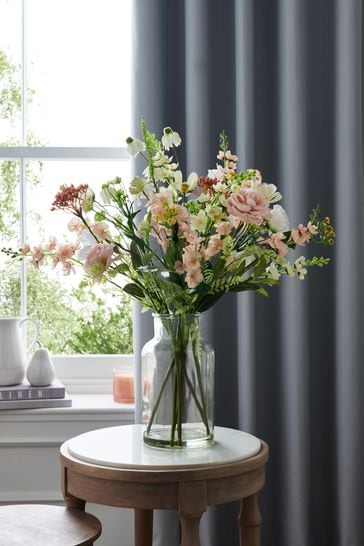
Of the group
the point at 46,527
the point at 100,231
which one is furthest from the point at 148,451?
the point at 100,231

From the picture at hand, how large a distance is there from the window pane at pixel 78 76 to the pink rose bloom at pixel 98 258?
119 centimetres

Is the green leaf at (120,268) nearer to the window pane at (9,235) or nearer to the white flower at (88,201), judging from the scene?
the white flower at (88,201)

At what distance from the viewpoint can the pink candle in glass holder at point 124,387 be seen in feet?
8.55

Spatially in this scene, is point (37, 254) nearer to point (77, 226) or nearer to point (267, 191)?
point (77, 226)

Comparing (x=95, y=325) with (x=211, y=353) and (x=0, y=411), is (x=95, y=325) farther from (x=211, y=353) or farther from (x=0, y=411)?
(x=211, y=353)

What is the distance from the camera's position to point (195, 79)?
97.6 inches

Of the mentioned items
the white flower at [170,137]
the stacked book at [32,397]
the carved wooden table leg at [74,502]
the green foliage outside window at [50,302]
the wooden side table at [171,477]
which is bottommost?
the carved wooden table leg at [74,502]

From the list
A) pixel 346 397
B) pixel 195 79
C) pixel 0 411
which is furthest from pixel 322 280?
pixel 0 411

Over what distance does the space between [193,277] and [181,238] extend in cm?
12

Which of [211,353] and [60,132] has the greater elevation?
[60,132]

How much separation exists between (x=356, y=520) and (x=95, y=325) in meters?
1.16

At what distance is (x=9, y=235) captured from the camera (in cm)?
297

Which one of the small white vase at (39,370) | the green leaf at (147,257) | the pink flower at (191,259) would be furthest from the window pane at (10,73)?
the pink flower at (191,259)

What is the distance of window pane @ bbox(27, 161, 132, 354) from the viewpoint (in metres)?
2.94
